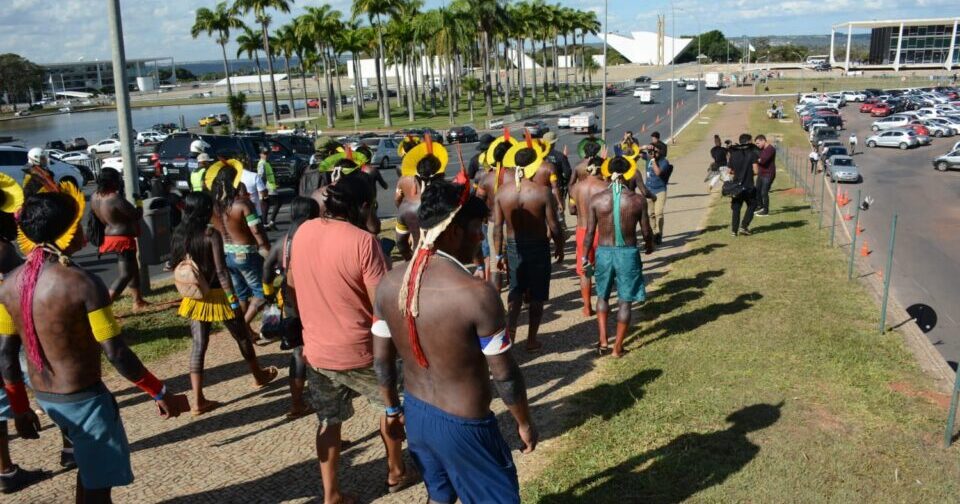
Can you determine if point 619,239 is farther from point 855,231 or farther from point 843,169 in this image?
point 843,169

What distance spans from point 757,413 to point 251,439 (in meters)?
3.85

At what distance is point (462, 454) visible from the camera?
126 inches

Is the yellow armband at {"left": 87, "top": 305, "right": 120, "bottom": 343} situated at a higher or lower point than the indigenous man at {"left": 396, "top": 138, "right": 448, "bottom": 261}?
lower

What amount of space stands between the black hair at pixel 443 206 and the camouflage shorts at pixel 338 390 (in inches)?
50.4

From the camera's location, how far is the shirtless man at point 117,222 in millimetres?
8164

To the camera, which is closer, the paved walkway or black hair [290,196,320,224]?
the paved walkway

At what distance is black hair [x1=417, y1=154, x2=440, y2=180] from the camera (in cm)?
646

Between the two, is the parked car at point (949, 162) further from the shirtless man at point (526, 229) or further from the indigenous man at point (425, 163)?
the indigenous man at point (425, 163)

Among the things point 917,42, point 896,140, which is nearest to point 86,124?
point 896,140

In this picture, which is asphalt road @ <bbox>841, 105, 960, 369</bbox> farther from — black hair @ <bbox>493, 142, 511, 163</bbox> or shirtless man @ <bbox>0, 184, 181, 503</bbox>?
shirtless man @ <bbox>0, 184, 181, 503</bbox>

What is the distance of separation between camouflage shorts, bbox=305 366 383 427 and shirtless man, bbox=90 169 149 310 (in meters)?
5.10

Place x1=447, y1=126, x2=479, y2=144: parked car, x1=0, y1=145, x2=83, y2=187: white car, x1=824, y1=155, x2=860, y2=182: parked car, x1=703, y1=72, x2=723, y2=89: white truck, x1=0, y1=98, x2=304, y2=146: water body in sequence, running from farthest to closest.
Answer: x1=703, y1=72, x2=723, y2=89: white truck → x1=0, y1=98, x2=304, y2=146: water body → x1=447, y1=126, x2=479, y2=144: parked car → x1=824, y1=155, x2=860, y2=182: parked car → x1=0, y1=145, x2=83, y2=187: white car

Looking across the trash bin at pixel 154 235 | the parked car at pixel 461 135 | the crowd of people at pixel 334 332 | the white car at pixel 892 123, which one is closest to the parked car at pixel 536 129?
the parked car at pixel 461 135

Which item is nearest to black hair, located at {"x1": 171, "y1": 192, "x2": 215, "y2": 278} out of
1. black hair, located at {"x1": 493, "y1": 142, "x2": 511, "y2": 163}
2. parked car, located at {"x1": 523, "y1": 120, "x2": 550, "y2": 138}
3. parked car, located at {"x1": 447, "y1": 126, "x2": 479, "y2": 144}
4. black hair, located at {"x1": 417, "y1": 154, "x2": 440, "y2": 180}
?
black hair, located at {"x1": 417, "y1": 154, "x2": 440, "y2": 180}
